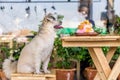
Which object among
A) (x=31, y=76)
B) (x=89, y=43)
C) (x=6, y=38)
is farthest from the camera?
(x=6, y=38)

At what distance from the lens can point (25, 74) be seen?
193 inches

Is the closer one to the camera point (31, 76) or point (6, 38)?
point (31, 76)

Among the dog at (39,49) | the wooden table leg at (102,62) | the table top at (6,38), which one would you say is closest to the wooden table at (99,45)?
the wooden table leg at (102,62)

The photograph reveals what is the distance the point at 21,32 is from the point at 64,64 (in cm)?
141

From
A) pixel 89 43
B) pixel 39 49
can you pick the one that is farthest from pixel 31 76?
pixel 89 43

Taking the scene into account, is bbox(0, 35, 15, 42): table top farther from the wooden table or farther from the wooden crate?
the wooden table

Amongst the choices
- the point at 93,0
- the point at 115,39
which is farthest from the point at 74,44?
the point at 93,0

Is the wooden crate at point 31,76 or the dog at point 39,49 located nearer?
the wooden crate at point 31,76

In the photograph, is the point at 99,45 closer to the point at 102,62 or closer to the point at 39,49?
the point at 102,62

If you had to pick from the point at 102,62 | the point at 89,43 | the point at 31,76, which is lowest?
the point at 31,76

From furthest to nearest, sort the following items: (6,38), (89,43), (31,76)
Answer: (6,38)
(31,76)
(89,43)

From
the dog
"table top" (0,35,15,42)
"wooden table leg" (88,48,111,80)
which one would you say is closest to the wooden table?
"wooden table leg" (88,48,111,80)

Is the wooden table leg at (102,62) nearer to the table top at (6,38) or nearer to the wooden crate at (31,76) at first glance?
the wooden crate at (31,76)

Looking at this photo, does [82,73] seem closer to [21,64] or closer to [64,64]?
[64,64]
